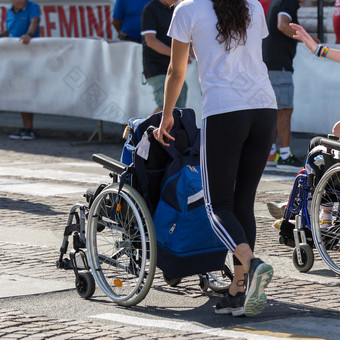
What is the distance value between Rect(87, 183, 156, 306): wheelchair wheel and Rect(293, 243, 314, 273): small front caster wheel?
1.25 meters

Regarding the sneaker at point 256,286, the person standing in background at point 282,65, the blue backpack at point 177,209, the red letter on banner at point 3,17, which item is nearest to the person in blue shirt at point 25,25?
the red letter on banner at point 3,17

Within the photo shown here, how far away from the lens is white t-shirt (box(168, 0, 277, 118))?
17.5 ft

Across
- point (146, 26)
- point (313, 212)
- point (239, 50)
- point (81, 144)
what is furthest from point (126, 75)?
point (239, 50)

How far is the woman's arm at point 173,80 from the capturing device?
5.37 meters

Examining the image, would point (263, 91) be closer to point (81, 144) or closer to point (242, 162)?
point (242, 162)

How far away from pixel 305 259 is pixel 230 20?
6.33 feet

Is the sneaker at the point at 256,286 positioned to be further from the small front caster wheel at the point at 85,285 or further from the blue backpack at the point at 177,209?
the small front caster wheel at the point at 85,285

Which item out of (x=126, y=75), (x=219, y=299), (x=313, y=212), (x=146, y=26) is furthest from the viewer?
(x=126, y=75)

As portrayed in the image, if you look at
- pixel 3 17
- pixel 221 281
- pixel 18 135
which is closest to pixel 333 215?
pixel 221 281

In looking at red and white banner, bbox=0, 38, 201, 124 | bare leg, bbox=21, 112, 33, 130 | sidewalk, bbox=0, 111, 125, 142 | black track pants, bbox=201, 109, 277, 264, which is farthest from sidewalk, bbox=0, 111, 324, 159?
black track pants, bbox=201, 109, 277, 264

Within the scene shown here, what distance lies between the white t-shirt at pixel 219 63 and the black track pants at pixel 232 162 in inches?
2.5

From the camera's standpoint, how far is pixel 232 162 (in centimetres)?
541

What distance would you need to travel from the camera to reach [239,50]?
5387 millimetres

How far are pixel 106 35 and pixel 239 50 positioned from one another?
39.2 ft
